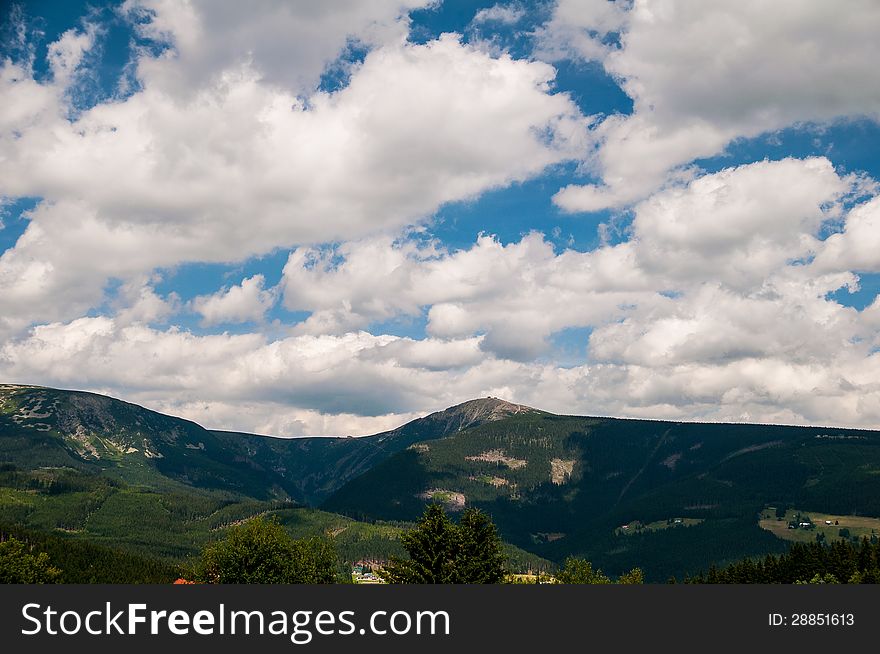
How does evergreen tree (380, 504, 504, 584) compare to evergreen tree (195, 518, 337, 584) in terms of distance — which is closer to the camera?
evergreen tree (380, 504, 504, 584)

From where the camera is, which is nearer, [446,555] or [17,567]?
[446,555]

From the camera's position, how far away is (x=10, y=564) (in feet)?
445

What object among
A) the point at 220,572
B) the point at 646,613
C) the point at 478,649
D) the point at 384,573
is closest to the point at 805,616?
the point at 646,613

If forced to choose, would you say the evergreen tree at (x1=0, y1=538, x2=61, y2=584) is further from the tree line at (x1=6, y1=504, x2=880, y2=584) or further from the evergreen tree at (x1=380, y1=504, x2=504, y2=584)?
the evergreen tree at (x1=380, y1=504, x2=504, y2=584)

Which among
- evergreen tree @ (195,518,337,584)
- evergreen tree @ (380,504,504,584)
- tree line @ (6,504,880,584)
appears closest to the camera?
evergreen tree @ (380,504,504,584)

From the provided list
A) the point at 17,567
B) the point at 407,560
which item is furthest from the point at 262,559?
the point at 17,567

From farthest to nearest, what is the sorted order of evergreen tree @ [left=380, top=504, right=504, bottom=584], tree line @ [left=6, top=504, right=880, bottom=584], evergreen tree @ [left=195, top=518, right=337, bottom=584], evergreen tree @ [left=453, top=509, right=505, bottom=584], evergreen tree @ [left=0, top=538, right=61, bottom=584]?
evergreen tree @ [left=0, top=538, right=61, bottom=584] → evergreen tree @ [left=195, top=518, right=337, bottom=584] → tree line @ [left=6, top=504, right=880, bottom=584] → evergreen tree @ [left=453, top=509, right=505, bottom=584] → evergreen tree @ [left=380, top=504, right=504, bottom=584]

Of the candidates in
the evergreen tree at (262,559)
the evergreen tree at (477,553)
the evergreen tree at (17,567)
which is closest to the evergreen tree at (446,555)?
the evergreen tree at (477,553)

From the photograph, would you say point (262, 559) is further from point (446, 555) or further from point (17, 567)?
point (17, 567)

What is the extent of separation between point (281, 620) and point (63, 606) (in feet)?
37.1

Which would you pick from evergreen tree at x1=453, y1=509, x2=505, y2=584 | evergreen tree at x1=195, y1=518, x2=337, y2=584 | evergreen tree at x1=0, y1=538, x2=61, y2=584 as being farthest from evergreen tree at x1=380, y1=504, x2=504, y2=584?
evergreen tree at x1=0, y1=538, x2=61, y2=584

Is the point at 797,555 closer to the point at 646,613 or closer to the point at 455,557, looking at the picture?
the point at 455,557

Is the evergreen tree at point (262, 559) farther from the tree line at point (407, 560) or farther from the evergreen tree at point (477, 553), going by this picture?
the evergreen tree at point (477, 553)

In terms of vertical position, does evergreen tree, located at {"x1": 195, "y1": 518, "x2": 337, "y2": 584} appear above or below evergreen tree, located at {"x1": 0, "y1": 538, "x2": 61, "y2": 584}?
above
